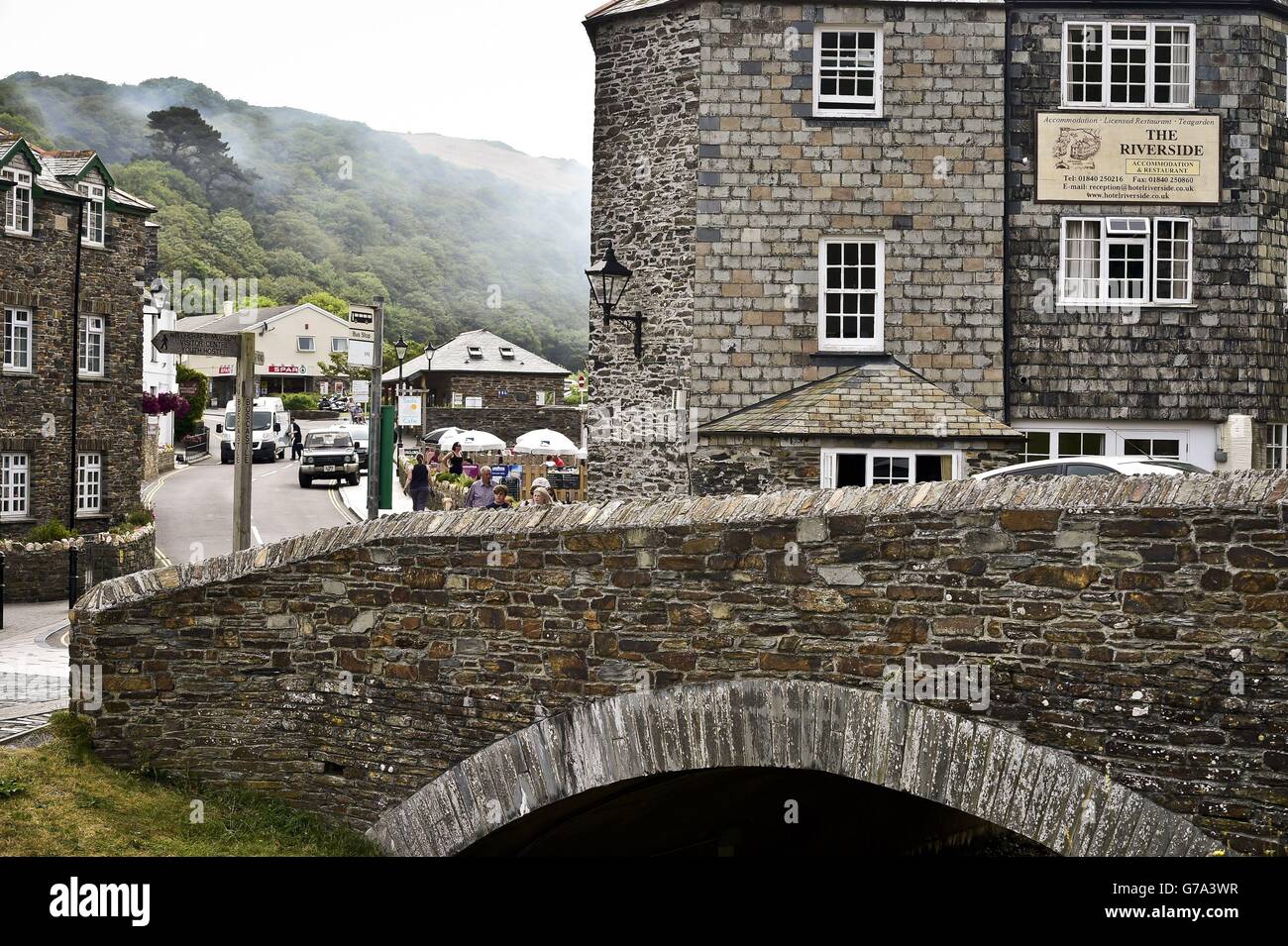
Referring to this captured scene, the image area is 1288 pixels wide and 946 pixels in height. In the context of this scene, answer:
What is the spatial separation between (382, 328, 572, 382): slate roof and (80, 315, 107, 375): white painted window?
27224 mm

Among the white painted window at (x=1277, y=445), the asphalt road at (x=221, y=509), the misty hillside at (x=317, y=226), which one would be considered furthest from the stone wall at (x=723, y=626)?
the misty hillside at (x=317, y=226)

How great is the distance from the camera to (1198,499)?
7.15 metres

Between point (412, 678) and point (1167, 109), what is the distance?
50.2 ft

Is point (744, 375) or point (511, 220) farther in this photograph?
point (511, 220)

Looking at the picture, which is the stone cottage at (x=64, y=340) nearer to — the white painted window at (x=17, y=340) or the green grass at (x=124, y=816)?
the white painted window at (x=17, y=340)

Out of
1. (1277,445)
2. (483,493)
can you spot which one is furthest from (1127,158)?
(483,493)

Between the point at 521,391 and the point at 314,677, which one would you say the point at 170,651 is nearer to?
the point at 314,677

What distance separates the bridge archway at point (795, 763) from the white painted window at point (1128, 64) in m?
14.4

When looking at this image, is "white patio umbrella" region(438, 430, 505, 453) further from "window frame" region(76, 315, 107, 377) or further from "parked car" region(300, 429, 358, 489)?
"window frame" region(76, 315, 107, 377)

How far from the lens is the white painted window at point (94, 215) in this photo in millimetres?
29688

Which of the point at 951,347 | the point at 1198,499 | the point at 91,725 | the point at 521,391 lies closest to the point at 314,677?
the point at 91,725

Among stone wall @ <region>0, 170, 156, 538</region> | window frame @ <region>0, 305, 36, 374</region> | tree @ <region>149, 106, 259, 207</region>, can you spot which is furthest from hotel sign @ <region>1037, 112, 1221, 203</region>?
tree @ <region>149, 106, 259, 207</region>

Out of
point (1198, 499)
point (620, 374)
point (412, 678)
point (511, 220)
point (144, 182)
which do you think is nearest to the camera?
point (1198, 499)

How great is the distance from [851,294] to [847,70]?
3335mm
